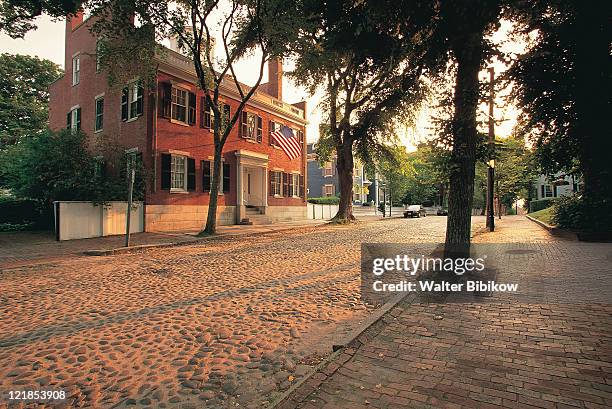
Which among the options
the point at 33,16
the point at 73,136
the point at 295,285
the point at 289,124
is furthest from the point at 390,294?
the point at 289,124

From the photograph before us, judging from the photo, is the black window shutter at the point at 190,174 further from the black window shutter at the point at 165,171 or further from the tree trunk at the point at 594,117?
the tree trunk at the point at 594,117

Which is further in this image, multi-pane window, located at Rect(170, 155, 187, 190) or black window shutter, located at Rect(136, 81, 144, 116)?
multi-pane window, located at Rect(170, 155, 187, 190)

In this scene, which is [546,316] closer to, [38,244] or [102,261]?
[102,261]

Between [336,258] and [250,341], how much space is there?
583cm

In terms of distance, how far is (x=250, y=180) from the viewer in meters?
25.7

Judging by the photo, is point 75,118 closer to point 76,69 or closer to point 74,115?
Result: point 74,115

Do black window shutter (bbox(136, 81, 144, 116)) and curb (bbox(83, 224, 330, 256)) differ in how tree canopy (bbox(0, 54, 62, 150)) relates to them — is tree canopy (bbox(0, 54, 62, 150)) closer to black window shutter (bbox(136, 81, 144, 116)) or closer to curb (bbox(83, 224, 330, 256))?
black window shutter (bbox(136, 81, 144, 116))

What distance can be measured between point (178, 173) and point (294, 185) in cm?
1168

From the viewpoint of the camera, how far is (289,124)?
94.6 ft

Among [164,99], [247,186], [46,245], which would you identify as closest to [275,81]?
[247,186]

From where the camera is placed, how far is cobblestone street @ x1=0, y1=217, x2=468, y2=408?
296cm

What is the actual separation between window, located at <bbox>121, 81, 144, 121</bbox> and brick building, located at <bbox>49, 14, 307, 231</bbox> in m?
0.06

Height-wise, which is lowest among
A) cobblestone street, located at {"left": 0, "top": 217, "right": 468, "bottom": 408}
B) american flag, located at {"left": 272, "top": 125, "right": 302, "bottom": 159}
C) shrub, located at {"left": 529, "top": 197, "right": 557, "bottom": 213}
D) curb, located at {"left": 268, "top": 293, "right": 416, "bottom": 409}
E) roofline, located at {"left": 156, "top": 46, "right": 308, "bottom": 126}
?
cobblestone street, located at {"left": 0, "top": 217, "right": 468, "bottom": 408}

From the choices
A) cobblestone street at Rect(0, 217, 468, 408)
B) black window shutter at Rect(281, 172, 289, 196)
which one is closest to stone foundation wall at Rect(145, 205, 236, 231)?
black window shutter at Rect(281, 172, 289, 196)
